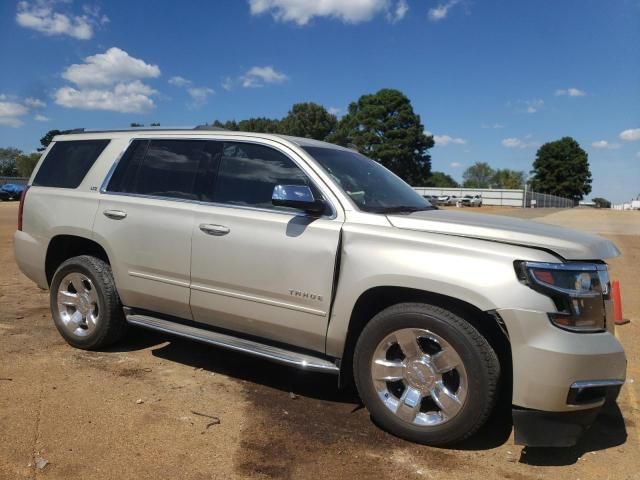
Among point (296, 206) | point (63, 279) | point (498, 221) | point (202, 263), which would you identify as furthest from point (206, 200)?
point (498, 221)

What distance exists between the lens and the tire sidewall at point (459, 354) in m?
3.15

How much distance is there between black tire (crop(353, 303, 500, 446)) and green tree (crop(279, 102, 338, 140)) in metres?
65.7

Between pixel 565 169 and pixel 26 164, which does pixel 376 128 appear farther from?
pixel 26 164

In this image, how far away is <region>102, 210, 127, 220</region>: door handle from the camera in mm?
4621

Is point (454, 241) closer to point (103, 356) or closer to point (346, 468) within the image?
point (346, 468)

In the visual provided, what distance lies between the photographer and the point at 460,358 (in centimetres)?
320

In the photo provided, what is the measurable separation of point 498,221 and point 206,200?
214 centimetres

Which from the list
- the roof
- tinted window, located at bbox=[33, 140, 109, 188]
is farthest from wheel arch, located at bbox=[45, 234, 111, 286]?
the roof

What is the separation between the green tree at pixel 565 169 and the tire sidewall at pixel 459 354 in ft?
350

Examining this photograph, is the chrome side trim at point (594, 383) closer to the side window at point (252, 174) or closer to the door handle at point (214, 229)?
the side window at point (252, 174)

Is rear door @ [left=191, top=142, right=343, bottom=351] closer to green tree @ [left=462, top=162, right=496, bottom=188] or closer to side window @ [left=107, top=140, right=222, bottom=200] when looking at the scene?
side window @ [left=107, top=140, right=222, bottom=200]

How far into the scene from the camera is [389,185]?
4.51 metres

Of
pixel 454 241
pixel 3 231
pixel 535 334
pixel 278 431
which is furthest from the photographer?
pixel 3 231

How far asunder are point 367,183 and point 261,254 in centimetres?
100
